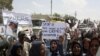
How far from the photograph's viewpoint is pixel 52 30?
38.2ft

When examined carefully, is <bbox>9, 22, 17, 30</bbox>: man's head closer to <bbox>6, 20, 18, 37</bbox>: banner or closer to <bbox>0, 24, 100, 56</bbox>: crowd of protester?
<bbox>6, 20, 18, 37</bbox>: banner

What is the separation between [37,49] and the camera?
873 cm

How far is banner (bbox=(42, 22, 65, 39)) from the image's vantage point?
11475 mm

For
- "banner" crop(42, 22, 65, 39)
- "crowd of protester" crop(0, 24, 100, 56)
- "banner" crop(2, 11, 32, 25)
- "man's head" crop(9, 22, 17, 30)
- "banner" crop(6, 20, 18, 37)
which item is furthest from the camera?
"banner" crop(2, 11, 32, 25)

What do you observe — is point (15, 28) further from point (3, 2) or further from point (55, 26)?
point (3, 2)

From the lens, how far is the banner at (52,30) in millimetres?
11475

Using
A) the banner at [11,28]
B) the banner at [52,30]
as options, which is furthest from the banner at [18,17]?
the banner at [52,30]

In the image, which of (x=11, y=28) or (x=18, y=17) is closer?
(x=11, y=28)

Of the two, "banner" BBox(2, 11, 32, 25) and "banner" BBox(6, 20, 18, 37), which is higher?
"banner" BBox(2, 11, 32, 25)

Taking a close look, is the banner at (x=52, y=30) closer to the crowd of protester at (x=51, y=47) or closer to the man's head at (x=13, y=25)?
the crowd of protester at (x=51, y=47)

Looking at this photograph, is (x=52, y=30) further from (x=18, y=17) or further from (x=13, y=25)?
(x=18, y=17)

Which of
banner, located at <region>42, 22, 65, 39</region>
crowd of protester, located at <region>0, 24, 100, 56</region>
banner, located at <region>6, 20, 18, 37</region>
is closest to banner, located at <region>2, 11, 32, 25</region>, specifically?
banner, located at <region>6, 20, 18, 37</region>

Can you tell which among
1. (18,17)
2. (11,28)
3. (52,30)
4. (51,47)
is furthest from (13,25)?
(51,47)

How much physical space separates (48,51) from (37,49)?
25.9 inches
